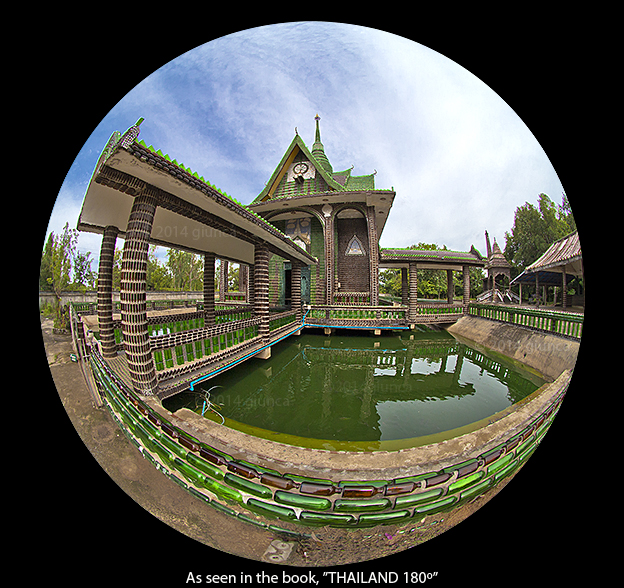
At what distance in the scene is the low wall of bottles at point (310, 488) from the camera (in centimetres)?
133

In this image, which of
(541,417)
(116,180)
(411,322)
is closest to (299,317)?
(411,322)

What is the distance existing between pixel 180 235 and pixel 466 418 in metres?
8.37

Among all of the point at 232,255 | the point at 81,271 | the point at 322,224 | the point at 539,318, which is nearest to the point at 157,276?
the point at 81,271

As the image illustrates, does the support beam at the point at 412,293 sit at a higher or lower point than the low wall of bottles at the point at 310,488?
higher

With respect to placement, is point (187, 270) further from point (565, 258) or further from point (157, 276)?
point (565, 258)

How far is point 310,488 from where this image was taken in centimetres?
132

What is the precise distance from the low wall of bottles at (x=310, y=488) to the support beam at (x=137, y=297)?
6.34ft

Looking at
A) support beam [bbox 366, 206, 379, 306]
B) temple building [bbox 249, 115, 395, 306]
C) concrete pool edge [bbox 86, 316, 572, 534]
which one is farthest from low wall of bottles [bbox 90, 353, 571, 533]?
temple building [bbox 249, 115, 395, 306]

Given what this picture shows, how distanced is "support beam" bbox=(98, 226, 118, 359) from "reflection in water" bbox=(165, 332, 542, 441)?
217 cm

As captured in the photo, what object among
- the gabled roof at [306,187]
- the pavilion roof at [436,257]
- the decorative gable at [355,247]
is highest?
the gabled roof at [306,187]

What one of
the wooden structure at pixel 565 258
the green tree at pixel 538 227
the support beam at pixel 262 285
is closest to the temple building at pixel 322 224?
the support beam at pixel 262 285

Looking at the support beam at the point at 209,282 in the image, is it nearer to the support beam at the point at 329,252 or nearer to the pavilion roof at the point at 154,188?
the pavilion roof at the point at 154,188

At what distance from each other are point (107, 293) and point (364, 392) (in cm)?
636

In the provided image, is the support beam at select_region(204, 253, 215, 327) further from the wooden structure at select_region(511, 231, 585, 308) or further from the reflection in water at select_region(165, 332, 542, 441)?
the wooden structure at select_region(511, 231, 585, 308)
